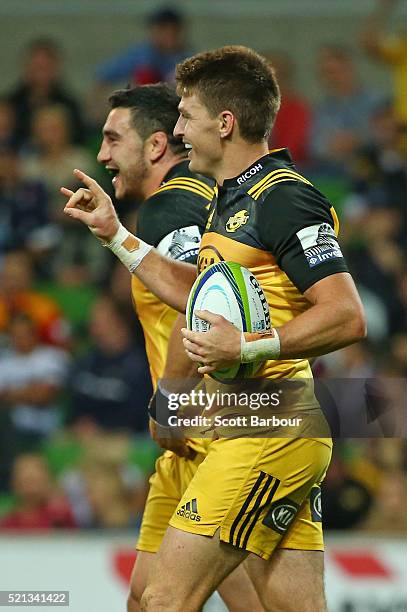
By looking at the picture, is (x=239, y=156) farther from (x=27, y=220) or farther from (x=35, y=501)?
(x=27, y=220)

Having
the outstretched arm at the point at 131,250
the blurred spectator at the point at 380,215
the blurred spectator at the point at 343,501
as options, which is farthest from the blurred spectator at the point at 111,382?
the outstretched arm at the point at 131,250

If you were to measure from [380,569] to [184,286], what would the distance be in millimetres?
3424

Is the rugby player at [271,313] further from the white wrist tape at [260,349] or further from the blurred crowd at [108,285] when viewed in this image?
the blurred crowd at [108,285]

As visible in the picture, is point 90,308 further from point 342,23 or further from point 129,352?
point 342,23

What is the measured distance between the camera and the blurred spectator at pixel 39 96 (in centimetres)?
1239

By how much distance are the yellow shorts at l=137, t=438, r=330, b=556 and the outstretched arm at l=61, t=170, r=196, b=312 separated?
0.66m

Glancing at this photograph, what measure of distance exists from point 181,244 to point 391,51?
778 cm

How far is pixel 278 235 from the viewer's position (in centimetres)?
456

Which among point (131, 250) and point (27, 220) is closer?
point (131, 250)

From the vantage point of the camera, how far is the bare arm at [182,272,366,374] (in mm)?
4395

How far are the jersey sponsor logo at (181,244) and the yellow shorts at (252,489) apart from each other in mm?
934

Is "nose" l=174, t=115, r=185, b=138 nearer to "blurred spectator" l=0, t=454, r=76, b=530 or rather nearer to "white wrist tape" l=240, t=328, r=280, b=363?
"white wrist tape" l=240, t=328, r=280, b=363

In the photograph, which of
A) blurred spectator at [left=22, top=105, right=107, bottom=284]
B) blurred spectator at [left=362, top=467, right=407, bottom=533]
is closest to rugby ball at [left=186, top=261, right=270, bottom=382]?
blurred spectator at [left=362, top=467, right=407, bottom=533]

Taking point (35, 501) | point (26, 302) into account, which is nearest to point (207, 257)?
point (35, 501)
